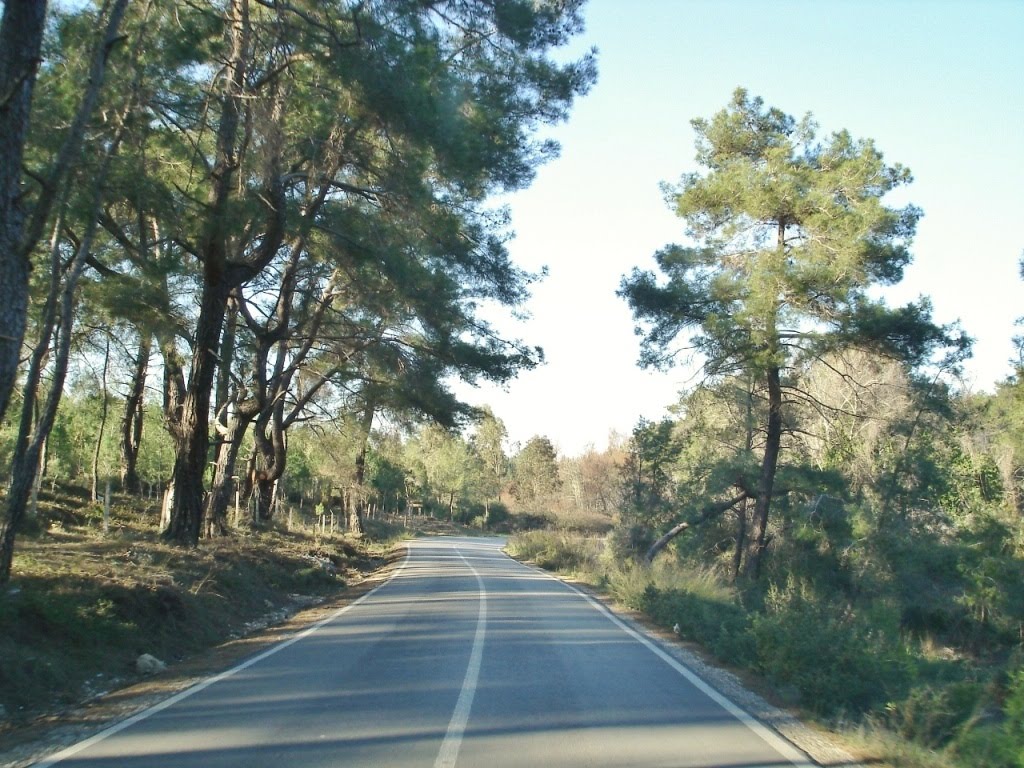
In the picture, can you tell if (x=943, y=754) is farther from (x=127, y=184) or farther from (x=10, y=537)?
(x=127, y=184)

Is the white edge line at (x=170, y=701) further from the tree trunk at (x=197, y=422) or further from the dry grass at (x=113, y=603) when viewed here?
the tree trunk at (x=197, y=422)

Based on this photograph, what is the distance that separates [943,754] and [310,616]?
12.3 meters

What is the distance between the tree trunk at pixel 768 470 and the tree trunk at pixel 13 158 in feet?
64.0

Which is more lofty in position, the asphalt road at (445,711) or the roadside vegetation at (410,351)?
the roadside vegetation at (410,351)

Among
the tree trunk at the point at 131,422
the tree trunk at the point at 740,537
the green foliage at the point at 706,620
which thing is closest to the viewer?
the green foliage at the point at 706,620

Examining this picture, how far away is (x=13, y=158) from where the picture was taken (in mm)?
10320

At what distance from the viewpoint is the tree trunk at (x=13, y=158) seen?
1018cm

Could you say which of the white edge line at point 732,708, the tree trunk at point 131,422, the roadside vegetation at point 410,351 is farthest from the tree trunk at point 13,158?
the tree trunk at point 131,422

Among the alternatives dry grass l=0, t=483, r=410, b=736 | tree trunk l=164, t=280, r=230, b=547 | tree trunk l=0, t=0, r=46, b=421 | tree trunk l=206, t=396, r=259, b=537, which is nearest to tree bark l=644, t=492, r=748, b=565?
dry grass l=0, t=483, r=410, b=736

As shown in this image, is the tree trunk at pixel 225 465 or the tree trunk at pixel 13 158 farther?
the tree trunk at pixel 225 465

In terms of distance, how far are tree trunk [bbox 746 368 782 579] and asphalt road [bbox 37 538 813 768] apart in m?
12.6

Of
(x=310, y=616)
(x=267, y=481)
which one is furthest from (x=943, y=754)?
(x=267, y=481)

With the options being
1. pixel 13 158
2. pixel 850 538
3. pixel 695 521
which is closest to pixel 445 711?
pixel 13 158

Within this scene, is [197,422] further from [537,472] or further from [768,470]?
[537,472]
